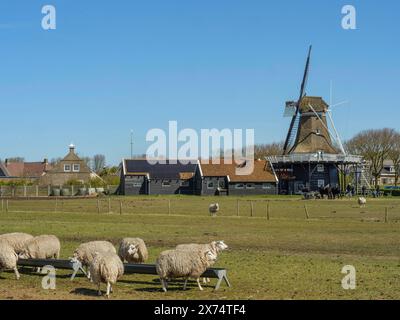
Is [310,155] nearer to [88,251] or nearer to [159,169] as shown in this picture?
[159,169]

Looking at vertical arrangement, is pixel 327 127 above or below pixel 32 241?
above

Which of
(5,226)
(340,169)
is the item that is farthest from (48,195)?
(5,226)

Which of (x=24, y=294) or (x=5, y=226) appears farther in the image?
(x=5, y=226)

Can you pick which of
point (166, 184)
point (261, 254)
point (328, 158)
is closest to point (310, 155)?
point (328, 158)

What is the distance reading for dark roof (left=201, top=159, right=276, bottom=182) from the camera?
94500 mm

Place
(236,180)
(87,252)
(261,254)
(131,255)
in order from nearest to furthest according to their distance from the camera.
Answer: (87,252) < (131,255) < (261,254) < (236,180)

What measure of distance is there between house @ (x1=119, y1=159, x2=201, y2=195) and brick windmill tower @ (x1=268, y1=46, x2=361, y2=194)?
48.5 feet

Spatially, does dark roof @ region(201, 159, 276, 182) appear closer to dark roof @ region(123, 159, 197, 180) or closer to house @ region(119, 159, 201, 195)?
house @ region(119, 159, 201, 195)

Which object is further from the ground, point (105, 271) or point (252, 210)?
point (105, 271)

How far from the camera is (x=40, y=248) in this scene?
752 inches

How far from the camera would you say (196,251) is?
15742mm

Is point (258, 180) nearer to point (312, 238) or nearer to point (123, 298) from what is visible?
point (312, 238)

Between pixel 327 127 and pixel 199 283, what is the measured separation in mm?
83579

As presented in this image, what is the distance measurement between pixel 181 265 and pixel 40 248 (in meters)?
5.81
